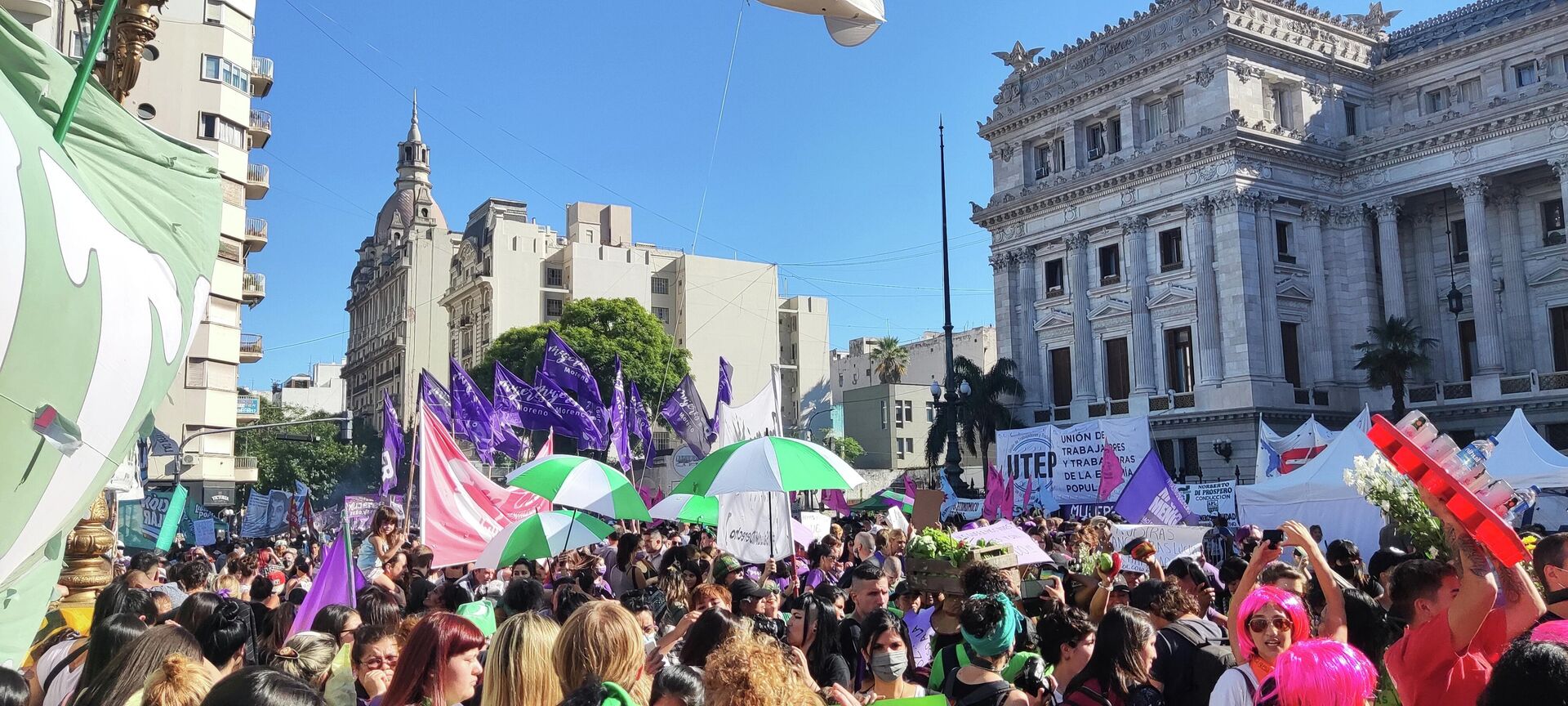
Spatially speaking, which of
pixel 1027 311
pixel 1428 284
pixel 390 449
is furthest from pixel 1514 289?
pixel 390 449

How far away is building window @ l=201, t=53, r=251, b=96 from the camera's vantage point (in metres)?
44.0

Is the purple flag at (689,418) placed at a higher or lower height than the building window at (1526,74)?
lower

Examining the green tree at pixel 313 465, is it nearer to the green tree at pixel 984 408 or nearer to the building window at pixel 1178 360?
the green tree at pixel 984 408

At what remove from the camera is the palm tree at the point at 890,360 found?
3157 inches

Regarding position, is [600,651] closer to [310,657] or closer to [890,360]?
[310,657]

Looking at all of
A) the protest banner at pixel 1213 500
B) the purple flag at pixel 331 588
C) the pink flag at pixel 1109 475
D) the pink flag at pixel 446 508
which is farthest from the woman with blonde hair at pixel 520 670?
the pink flag at pixel 1109 475

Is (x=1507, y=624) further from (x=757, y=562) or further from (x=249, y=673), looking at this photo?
(x=757, y=562)

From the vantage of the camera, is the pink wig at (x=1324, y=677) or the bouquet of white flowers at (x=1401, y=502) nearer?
the pink wig at (x=1324, y=677)

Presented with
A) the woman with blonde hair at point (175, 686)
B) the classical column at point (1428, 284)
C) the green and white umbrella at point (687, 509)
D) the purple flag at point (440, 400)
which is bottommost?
the woman with blonde hair at point (175, 686)

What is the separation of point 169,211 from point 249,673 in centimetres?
160

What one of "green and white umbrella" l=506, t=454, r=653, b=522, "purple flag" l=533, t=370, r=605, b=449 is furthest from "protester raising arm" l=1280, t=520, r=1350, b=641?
"purple flag" l=533, t=370, r=605, b=449

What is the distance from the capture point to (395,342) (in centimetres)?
8994

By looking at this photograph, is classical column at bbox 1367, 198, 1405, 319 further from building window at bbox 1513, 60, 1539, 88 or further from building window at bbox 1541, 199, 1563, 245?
building window at bbox 1513, 60, 1539, 88

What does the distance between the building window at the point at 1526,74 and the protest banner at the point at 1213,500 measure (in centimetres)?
2285
